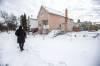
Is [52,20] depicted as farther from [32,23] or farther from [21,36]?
[21,36]

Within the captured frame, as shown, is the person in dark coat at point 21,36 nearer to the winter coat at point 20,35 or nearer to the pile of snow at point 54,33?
the winter coat at point 20,35

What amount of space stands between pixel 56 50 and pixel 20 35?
308 millimetres

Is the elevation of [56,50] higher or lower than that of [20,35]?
lower

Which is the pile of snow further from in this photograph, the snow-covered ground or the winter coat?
the winter coat

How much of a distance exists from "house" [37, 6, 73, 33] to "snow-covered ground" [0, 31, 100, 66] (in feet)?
0.18

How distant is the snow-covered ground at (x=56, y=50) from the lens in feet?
3.58

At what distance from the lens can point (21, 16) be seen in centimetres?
112

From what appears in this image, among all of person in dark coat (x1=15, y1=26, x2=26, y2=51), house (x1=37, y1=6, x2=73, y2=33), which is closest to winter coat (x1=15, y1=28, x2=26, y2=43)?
person in dark coat (x1=15, y1=26, x2=26, y2=51)

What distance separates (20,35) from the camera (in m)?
1.10

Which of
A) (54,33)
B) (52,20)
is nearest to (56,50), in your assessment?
(54,33)

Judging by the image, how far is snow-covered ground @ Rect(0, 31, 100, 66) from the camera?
109 centimetres

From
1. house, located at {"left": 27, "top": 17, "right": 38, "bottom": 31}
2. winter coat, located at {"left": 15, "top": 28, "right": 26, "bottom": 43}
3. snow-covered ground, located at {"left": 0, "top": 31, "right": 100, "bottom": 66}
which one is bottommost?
snow-covered ground, located at {"left": 0, "top": 31, "right": 100, "bottom": 66}

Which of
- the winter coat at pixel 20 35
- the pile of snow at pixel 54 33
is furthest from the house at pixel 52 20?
the winter coat at pixel 20 35

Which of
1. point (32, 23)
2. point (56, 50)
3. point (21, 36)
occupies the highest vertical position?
point (32, 23)
